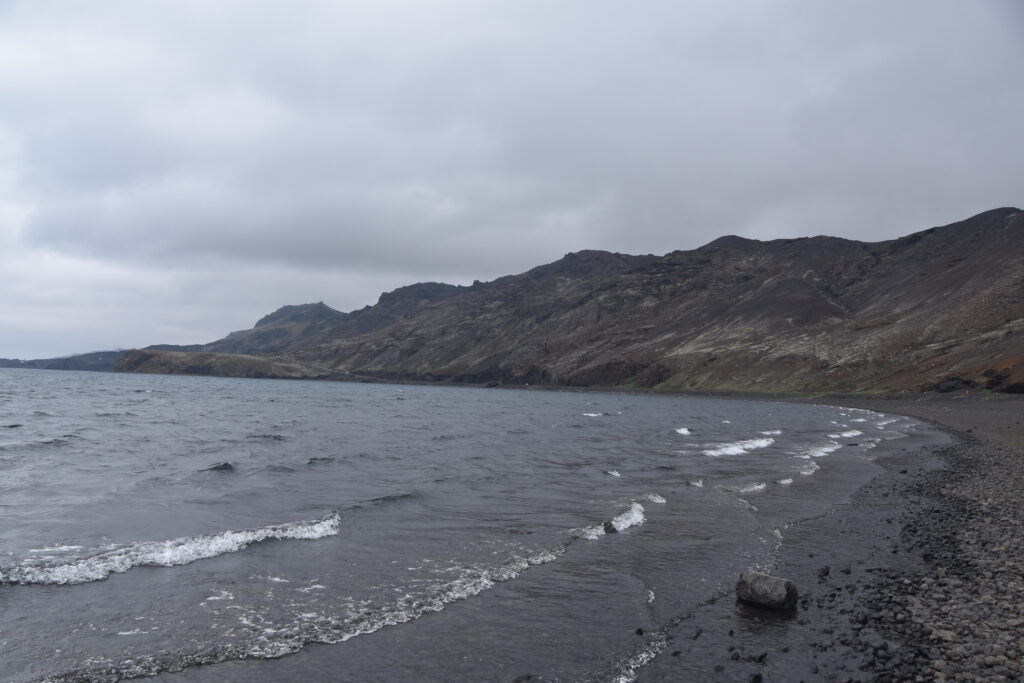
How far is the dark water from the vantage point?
10.8 metres

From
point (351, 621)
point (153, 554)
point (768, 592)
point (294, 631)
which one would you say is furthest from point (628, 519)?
point (153, 554)

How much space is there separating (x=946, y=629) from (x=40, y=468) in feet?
113

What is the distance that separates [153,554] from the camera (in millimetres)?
15875

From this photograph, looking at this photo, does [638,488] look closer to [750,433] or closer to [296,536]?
[296,536]

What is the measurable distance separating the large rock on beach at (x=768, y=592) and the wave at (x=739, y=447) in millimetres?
27691

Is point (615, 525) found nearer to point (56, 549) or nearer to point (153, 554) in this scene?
point (153, 554)

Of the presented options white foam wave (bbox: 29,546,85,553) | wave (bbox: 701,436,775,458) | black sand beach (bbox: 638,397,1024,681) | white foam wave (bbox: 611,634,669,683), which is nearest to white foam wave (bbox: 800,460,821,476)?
wave (bbox: 701,436,775,458)

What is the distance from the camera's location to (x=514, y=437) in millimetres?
50188

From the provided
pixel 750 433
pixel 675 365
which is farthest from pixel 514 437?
pixel 675 365

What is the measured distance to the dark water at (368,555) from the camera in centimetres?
1080

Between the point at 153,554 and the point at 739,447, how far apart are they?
38.9 m

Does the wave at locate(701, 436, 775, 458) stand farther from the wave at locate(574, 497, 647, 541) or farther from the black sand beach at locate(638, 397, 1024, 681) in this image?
the wave at locate(574, 497, 647, 541)

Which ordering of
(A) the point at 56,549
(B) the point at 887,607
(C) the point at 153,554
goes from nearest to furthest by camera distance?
(B) the point at 887,607, (C) the point at 153,554, (A) the point at 56,549

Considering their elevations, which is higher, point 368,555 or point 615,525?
point 368,555
